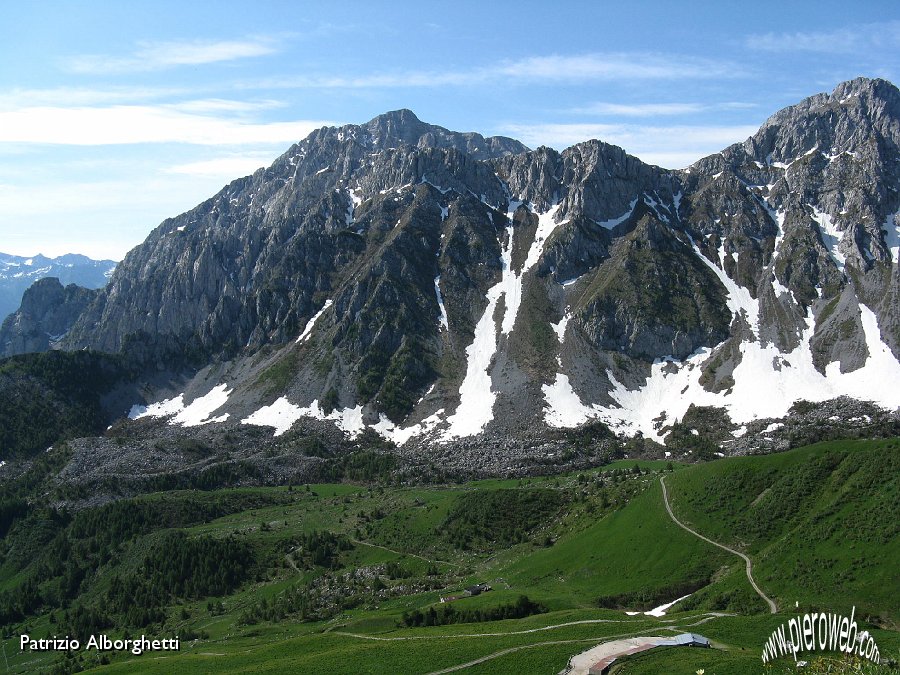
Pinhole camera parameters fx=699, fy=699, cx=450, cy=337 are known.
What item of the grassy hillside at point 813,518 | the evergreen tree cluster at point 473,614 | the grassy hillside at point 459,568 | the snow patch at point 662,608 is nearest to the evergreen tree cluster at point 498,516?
the grassy hillside at point 459,568

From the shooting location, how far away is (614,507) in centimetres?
12006

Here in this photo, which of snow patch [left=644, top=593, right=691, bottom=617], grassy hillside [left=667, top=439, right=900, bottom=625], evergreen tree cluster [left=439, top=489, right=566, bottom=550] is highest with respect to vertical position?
grassy hillside [left=667, top=439, right=900, bottom=625]

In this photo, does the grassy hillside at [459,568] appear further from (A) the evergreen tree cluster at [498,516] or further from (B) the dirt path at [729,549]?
(B) the dirt path at [729,549]

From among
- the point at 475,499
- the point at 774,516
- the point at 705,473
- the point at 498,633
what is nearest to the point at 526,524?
the point at 475,499

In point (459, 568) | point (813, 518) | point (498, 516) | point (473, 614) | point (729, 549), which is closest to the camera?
point (473, 614)

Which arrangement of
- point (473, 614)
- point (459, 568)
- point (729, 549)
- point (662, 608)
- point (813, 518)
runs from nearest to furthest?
point (662, 608) < point (473, 614) < point (813, 518) < point (729, 549) < point (459, 568)

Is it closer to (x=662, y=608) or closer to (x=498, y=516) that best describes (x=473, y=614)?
(x=662, y=608)

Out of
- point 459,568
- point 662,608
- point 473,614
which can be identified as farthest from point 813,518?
point 459,568

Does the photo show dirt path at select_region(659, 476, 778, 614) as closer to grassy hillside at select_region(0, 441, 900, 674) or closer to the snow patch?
grassy hillside at select_region(0, 441, 900, 674)

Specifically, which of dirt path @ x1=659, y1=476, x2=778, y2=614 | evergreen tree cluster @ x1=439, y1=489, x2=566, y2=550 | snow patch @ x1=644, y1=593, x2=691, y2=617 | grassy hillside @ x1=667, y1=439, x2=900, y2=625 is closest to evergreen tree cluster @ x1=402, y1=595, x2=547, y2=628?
snow patch @ x1=644, y1=593, x2=691, y2=617

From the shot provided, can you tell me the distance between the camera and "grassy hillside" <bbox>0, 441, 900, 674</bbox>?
70.2m

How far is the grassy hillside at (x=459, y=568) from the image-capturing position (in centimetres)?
7019

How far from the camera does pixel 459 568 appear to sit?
393 feet

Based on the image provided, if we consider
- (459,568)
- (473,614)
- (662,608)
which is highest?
(473,614)
